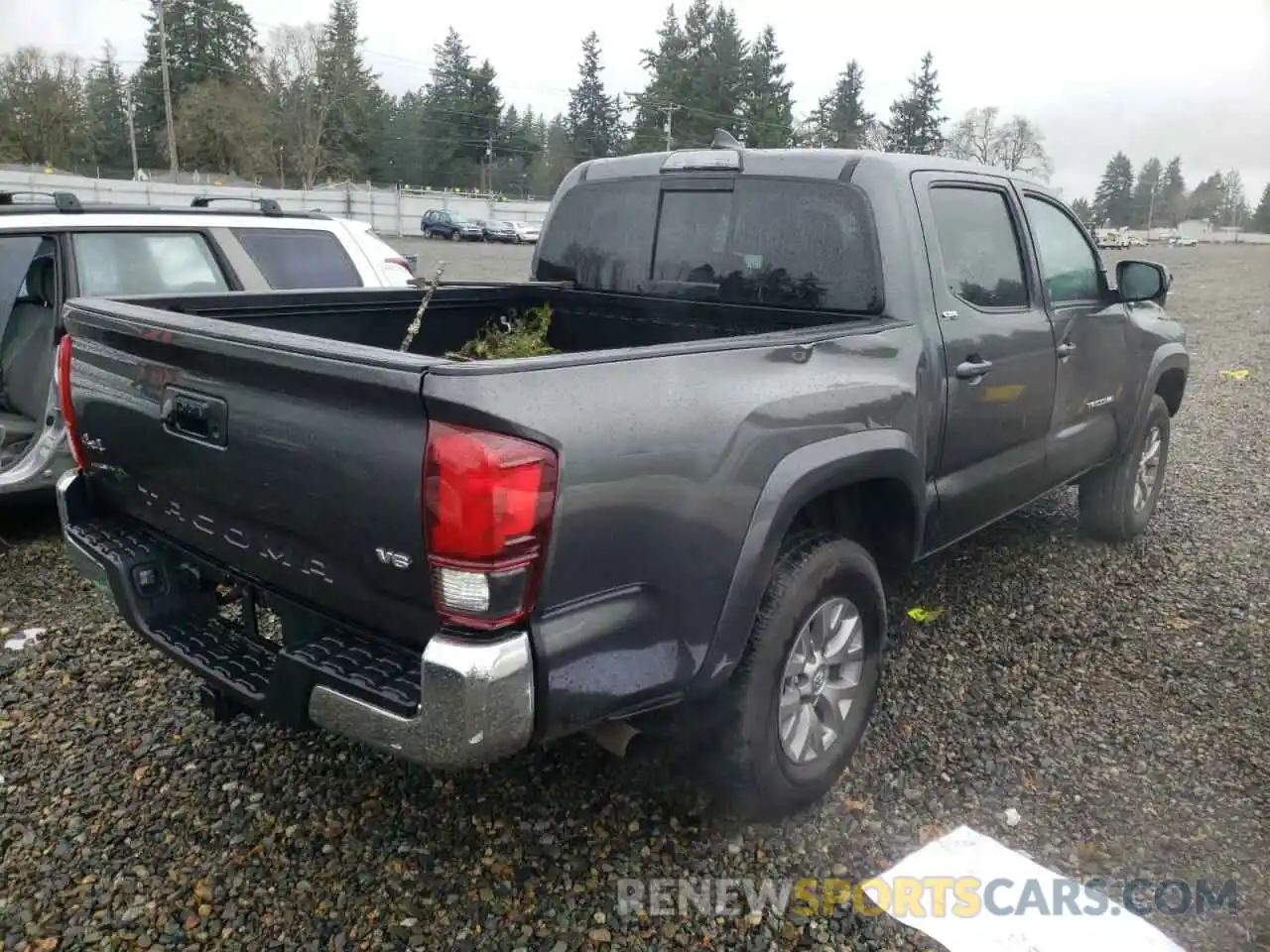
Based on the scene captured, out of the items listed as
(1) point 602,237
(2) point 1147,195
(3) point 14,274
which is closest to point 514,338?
(1) point 602,237

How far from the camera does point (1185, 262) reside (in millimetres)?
39062

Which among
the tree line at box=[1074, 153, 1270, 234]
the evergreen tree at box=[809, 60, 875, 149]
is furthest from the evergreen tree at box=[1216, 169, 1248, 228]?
the evergreen tree at box=[809, 60, 875, 149]

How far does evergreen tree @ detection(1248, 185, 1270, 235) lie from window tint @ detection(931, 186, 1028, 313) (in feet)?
346

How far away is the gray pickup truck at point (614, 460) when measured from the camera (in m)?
2.09

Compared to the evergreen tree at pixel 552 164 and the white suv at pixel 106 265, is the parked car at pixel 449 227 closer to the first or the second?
the evergreen tree at pixel 552 164

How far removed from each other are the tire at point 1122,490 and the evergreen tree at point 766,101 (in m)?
65.9

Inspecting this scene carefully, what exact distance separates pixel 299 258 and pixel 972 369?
384 cm

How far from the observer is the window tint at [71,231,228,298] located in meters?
5.02

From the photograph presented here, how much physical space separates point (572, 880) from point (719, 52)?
2881 inches

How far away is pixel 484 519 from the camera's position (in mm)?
2002

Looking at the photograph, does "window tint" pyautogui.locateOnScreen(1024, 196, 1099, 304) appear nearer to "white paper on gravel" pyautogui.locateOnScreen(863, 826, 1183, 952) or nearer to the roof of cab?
the roof of cab

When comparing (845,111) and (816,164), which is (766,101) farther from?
(816,164)

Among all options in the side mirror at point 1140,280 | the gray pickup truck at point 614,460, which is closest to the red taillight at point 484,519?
the gray pickup truck at point 614,460

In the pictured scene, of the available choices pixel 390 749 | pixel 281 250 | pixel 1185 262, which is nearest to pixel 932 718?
pixel 390 749
